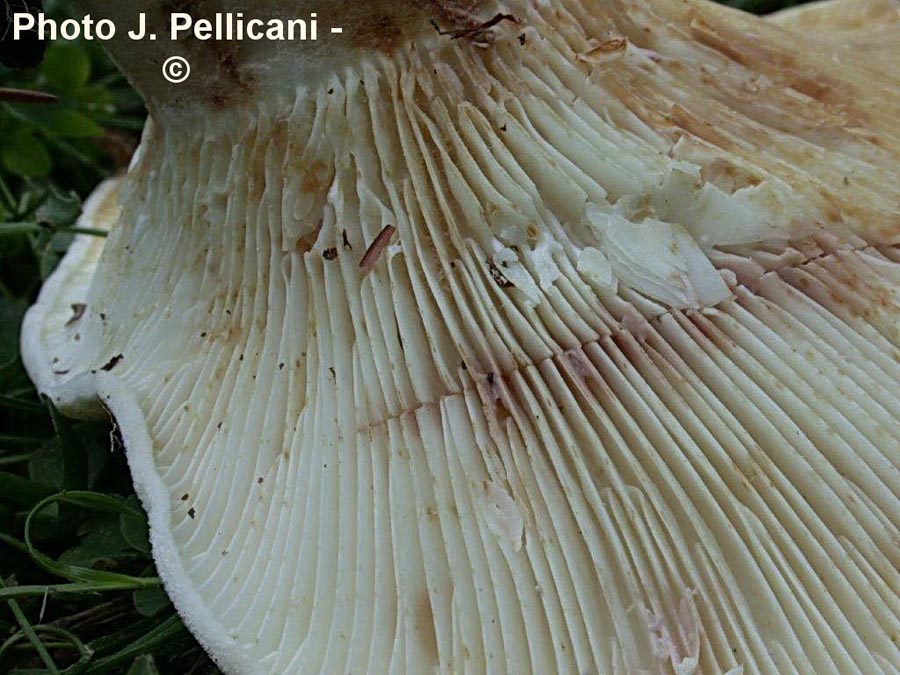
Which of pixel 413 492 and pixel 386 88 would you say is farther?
pixel 386 88

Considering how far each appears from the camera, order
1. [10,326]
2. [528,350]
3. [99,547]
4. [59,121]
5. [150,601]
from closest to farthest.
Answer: [528,350] → [150,601] → [99,547] → [10,326] → [59,121]

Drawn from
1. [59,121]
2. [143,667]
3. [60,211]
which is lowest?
[143,667]

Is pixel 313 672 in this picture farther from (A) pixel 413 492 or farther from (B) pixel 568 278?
(B) pixel 568 278

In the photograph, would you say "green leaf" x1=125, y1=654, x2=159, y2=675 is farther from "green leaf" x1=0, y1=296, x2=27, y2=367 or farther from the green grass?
"green leaf" x1=0, y1=296, x2=27, y2=367

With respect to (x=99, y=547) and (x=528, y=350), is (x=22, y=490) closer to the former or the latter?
(x=99, y=547)

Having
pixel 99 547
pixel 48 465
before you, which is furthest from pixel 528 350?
pixel 48 465

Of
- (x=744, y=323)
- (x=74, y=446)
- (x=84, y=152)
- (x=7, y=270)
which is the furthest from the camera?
(x=84, y=152)

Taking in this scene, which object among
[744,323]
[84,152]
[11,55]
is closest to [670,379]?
[744,323]

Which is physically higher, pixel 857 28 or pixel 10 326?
pixel 857 28
